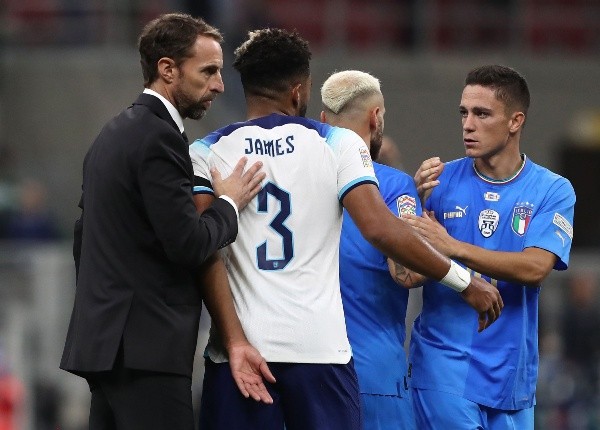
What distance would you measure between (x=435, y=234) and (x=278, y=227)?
83 centimetres

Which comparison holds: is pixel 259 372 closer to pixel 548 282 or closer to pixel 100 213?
pixel 100 213

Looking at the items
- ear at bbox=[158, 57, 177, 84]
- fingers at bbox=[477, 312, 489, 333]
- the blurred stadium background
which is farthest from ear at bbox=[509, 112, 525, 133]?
the blurred stadium background

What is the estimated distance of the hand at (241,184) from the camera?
16.2ft

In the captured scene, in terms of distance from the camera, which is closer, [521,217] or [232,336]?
[232,336]

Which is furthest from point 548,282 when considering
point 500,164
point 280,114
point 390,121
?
point 280,114

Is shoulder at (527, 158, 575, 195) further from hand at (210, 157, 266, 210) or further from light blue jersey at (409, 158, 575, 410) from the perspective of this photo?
hand at (210, 157, 266, 210)

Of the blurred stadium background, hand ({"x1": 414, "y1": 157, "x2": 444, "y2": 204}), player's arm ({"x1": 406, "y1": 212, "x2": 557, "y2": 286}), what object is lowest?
the blurred stadium background

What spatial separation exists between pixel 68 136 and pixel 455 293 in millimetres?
10915

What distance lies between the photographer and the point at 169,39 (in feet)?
16.0

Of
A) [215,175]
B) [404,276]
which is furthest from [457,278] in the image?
[215,175]

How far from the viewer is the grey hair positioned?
5.77 meters

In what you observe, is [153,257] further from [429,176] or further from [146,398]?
[429,176]

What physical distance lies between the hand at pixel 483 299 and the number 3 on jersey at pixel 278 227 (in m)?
0.78

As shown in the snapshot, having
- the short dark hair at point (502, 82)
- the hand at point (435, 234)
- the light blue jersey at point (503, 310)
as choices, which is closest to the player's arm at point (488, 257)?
the hand at point (435, 234)
